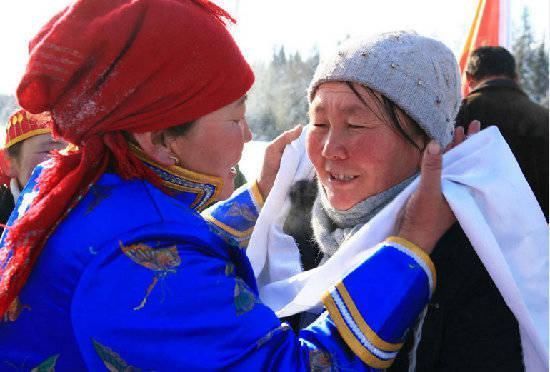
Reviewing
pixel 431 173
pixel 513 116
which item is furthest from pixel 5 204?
pixel 513 116

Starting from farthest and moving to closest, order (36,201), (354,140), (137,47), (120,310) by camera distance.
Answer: (354,140), (36,201), (137,47), (120,310)

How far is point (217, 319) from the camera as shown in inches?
53.2

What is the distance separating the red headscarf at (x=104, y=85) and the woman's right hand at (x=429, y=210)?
1.79 ft

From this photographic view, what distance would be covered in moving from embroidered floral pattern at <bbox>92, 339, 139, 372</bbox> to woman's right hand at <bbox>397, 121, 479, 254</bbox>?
692 millimetres

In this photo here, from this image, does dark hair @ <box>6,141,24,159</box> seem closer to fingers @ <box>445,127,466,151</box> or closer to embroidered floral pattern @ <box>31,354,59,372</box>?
embroidered floral pattern @ <box>31,354,59,372</box>

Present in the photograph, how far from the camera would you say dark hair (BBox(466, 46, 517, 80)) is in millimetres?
4184

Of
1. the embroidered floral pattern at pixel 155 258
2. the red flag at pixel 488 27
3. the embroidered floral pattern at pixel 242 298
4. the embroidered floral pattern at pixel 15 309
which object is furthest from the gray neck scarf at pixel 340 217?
the red flag at pixel 488 27

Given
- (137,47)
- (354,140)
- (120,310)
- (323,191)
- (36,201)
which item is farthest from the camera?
(323,191)

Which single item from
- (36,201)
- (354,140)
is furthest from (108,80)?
(354,140)

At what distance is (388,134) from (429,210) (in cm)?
29

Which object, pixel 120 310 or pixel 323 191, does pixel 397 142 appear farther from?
pixel 120 310

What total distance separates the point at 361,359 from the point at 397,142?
602 mm

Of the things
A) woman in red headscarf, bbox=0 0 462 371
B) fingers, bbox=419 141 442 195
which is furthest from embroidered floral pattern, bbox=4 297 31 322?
fingers, bbox=419 141 442 195

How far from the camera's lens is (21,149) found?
3.20 metres
